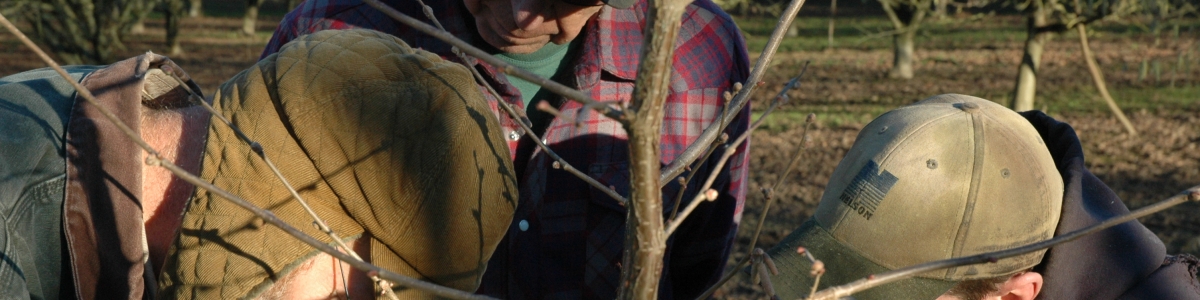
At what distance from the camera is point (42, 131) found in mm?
1533

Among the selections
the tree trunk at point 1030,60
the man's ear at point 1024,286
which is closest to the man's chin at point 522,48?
the man's ear at point 1024,286

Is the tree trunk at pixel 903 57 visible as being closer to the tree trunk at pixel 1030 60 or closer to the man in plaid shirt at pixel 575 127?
the tree trunk at pixel 1030 60

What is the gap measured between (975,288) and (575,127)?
39.8 inches

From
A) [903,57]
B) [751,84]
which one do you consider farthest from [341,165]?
[903,57]

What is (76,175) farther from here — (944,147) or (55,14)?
(55,14)

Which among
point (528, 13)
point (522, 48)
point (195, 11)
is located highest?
point (528, 13)

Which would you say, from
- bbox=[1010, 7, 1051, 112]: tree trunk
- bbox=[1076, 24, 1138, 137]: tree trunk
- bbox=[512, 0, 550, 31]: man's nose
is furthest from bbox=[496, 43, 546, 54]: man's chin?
bbox=[1010, 7, 1051, 112]: tree trunk

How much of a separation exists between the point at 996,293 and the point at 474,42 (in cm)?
143

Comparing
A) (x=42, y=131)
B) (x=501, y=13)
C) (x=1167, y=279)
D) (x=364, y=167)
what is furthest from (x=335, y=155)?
(x=1167, y=279)

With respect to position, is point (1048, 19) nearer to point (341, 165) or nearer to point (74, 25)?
point (341, 165)

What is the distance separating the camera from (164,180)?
161 centimetres

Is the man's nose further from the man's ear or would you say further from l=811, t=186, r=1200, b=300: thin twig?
l=811, t=186, r=1200, b=300: thin twig

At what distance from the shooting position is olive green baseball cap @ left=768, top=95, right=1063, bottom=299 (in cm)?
190

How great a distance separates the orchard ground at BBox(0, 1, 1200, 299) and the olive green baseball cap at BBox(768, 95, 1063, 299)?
0.30m
